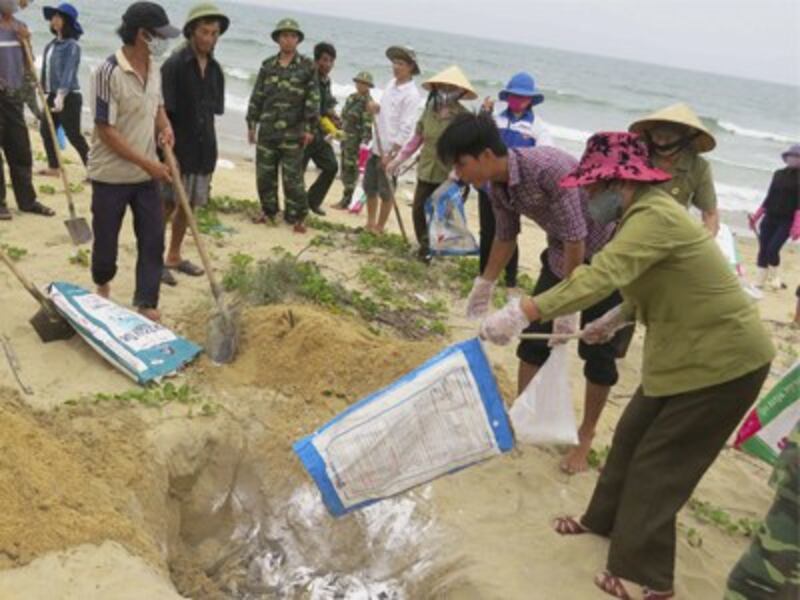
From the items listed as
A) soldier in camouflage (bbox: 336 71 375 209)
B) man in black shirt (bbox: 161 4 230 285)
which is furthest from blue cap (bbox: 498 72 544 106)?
soldier in camouflage (bbox: 336 71 375 209)

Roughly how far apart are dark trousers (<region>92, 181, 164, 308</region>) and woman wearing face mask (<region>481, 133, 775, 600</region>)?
2.51 meters

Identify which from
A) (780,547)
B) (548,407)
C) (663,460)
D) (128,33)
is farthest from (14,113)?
(780,547)

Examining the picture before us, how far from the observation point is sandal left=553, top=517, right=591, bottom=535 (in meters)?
3.35

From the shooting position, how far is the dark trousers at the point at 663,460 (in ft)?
8.95

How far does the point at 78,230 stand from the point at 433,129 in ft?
9.38

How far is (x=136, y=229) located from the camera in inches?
176

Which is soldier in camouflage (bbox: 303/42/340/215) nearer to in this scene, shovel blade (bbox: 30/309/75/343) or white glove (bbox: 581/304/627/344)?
shovel blade (bbox: 30/309/75/343)

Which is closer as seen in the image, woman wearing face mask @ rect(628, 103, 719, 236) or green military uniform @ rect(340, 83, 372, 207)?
woman wearing face mask @ rect(628, 103, 719, 236)

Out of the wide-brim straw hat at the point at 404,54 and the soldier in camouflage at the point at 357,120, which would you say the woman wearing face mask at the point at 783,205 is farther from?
the soldier in camouflage at the point at 357,120

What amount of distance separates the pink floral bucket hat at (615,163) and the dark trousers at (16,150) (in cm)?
500

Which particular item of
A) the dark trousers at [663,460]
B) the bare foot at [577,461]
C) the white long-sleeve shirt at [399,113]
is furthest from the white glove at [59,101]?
the dark trousers at [663,460]

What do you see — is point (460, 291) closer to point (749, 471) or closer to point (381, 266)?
point (381, 266)

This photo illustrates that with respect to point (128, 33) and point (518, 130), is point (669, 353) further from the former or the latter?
point (518, 130)

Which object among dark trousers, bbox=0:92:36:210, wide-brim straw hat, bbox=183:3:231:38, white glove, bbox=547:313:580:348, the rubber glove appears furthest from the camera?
the rubber glove
